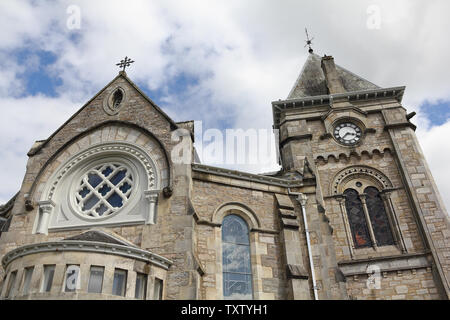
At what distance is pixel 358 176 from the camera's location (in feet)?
63.2

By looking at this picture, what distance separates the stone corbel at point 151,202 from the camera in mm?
12539

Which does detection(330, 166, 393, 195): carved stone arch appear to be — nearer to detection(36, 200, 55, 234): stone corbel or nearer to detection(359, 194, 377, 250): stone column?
detection(359, 194, 377, 250): stone column

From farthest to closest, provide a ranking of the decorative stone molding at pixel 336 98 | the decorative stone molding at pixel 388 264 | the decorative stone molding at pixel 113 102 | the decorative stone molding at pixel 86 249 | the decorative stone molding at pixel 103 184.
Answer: the decorative stone molding at pixel 336 98 → the decorative stone molding at pixel 388 264 → the decorative stone molding at pixel 113 102 → the decorative stone molding at pixel 103 184 → the decorative stone molding at pixel 86 249

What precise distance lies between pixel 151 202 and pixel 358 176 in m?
11.8

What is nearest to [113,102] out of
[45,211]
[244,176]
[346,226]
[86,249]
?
[45,211]

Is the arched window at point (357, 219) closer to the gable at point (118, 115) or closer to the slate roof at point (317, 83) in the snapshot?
the slate roof at point (317, 83)

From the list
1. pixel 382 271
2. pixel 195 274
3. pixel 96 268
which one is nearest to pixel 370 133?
pixel 382 271

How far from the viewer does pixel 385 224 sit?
17.6 metres

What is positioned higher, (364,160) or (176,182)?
(364,160)

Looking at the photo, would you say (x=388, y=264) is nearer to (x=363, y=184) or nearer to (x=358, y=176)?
(x=363, y=184)

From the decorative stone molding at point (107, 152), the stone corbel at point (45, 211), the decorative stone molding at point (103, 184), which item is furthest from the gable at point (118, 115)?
the stone corbel at point (45, 211)

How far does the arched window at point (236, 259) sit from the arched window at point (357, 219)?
674cm

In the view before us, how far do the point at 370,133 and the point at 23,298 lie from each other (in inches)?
725
